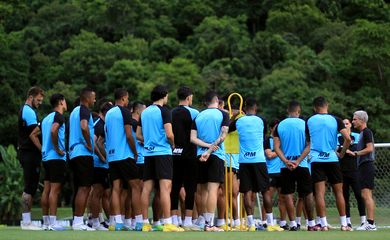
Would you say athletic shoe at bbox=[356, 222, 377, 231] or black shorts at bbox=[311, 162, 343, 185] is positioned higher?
black shorts at bbox=[311, 162, 343, 185]

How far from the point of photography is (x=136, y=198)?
1426 centimetres

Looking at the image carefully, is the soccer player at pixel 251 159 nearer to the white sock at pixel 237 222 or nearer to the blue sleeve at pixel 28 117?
the white sock at pixel 237 222

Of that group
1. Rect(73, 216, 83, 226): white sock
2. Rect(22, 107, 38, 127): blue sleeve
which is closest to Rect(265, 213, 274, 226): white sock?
Rect(73, 216, 83, 226): white sock

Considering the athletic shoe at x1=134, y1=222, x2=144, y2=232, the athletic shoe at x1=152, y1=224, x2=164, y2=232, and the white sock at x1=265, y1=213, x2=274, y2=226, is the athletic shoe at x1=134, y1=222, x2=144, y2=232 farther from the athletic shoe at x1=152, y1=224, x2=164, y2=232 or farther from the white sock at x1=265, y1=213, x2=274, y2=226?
the white sock at x1=265, y1=213, x2=274, y2=226

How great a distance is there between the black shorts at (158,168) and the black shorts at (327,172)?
2950 mm

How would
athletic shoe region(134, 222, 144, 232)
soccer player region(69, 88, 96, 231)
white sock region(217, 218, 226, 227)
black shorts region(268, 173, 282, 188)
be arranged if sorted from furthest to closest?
black shorts region(268, 173, 282, 188) < white sock region(217, 218, 226, 227) < soccer player region(69, 88, 96, 231) < athletic shoe region(134, 222, 144, 232)

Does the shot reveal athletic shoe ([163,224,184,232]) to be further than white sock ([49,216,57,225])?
No

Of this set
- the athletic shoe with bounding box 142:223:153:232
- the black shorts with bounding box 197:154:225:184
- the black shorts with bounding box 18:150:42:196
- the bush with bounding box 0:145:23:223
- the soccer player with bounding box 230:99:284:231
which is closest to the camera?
the athletic shoe with bounding box 142:223:153:232

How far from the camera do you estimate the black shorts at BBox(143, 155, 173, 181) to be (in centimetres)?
1341

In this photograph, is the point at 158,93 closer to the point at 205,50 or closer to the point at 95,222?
the point at 95,222

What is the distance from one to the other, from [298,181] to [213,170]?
2.17 metres

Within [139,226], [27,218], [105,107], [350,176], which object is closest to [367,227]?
[350,176]

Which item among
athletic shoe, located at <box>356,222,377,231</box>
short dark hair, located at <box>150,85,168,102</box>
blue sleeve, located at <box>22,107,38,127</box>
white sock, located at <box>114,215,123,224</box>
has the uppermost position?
short dark hair, located at <box>150,85,168,102</box>

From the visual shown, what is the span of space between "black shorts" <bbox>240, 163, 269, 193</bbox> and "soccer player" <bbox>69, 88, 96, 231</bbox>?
2733 millimetres
